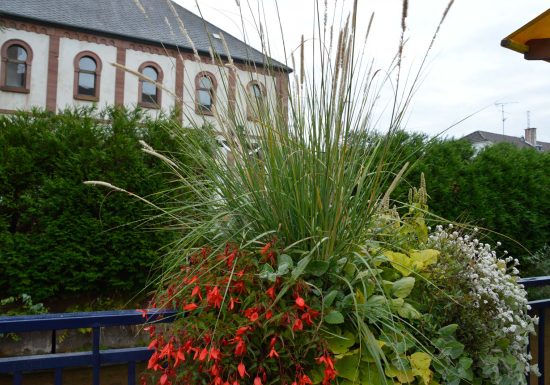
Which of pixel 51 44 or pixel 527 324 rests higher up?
pixel 51 44

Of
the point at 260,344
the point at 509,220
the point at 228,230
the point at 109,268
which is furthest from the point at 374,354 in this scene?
the point at 509,220

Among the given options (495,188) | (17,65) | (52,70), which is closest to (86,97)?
(52,70)

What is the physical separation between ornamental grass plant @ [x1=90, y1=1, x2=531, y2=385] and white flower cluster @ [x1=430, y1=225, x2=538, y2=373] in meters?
0.04

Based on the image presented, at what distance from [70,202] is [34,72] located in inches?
567

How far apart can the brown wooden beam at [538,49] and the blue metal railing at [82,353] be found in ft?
7.58

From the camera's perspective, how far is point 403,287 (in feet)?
4.51

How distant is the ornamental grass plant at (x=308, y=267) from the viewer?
121 centimetres

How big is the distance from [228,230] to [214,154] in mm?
310

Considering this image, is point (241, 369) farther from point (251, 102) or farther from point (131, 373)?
point (251, 102)

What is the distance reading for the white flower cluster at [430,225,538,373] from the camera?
1.47 meters

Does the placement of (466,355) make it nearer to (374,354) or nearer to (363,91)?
(374,354)

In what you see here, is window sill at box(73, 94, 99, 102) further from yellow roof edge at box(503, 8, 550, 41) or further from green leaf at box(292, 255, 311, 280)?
green leaf at box(292, 255, 311, 280)

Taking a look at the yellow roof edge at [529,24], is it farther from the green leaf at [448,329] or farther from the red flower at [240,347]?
the red flower at [240,347]

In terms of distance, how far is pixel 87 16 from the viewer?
1778 centimetres
